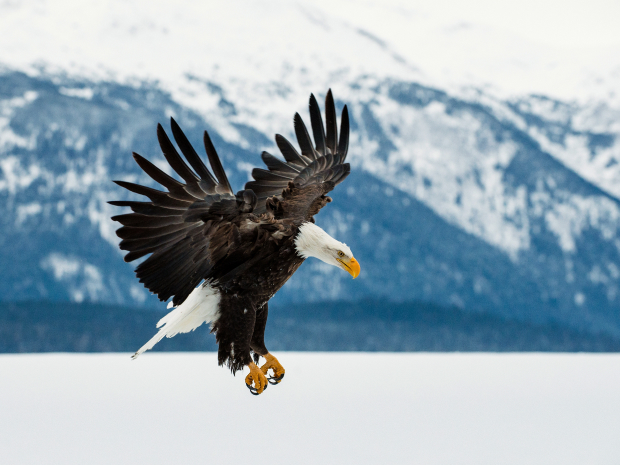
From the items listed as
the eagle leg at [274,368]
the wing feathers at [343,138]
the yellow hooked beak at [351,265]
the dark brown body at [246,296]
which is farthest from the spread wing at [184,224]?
the wing feathers at [343,138]

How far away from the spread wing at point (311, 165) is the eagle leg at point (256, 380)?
89 centimetres

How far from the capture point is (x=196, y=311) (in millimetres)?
3641

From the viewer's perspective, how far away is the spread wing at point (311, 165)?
3.89m

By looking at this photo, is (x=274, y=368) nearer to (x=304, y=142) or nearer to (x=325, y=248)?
(x=325, y=248)

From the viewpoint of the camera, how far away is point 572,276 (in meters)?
25.8

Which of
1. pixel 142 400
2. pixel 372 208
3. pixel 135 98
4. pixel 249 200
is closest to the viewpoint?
pixel 249 200

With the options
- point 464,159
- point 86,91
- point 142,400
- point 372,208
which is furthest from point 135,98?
point 142,400

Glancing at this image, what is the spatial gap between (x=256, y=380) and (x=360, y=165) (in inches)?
899

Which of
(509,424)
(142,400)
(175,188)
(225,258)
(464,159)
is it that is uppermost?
(175,188)

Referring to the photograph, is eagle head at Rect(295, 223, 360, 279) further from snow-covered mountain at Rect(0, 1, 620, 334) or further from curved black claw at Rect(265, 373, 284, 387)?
snow-covered mountain at Rect(0, 1, 620, 334)

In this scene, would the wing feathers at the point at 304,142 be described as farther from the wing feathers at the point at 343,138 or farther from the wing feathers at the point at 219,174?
the wing feathers at the point at 219,174

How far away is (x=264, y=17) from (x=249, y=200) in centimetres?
3596

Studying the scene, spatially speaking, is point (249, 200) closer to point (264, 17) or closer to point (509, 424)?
point (509, 424)

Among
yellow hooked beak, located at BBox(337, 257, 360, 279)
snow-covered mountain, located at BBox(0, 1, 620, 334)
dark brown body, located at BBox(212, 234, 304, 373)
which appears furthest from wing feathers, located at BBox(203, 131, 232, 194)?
snow-covered mountain, located at BBox(0, 1, 620, 334)
